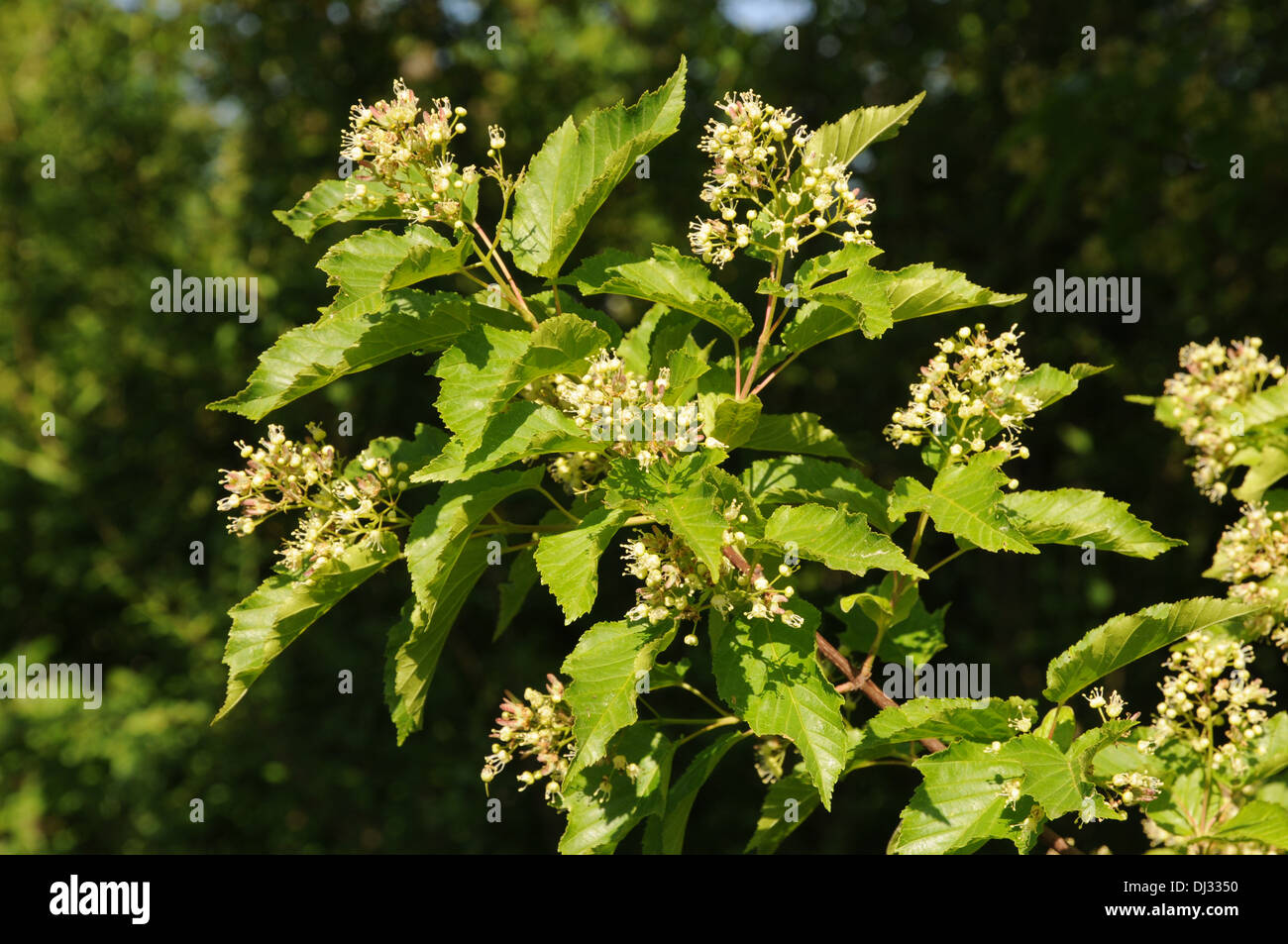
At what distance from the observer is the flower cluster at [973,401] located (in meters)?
1.98

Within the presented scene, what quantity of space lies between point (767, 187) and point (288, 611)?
3.61 feet

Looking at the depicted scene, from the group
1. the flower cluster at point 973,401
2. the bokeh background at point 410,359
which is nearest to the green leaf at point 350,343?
the flower cluster at point 973,401

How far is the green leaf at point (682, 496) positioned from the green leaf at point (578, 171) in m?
0.42

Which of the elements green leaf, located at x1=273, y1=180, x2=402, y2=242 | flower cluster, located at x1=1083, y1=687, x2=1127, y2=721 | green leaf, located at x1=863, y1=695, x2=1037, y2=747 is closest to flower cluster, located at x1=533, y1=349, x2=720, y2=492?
green leaf, located at x1=273, y1=180, x2=402, y2=242

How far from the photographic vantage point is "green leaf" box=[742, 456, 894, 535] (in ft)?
6.63

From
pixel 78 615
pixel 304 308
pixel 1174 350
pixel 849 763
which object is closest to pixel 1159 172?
pixel 1174 350

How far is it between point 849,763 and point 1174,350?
444cm

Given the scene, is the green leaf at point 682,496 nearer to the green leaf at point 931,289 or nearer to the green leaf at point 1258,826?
the green leaf at point 931,289

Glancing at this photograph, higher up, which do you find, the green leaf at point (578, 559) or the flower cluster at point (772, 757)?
the green leaf at point (578, 559)

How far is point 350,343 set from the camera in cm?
197

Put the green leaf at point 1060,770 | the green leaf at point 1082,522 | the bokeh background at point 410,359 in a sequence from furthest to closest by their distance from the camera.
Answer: the bokeh background at point 410,359 < the green leaf at point 1082,522 < the green leaf at point 1060,770

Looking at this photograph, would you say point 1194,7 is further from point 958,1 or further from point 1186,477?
point 1186,477
